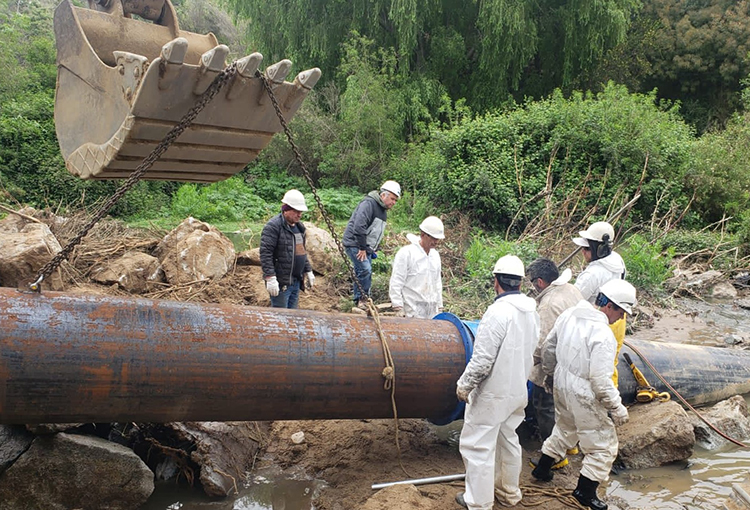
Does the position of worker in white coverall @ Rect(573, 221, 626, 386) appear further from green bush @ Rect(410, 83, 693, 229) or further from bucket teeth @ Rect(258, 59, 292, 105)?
green bush @ Rect(410, 83, 693, 229)

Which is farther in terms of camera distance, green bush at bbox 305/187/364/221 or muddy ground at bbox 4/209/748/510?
green bush at bbox 305/187/364/221

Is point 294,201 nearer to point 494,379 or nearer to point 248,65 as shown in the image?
point 248,65

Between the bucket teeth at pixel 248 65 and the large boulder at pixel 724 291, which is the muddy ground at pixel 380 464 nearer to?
the bucket teeth at pixel 248 65

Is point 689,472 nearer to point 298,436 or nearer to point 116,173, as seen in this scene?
point 298,436

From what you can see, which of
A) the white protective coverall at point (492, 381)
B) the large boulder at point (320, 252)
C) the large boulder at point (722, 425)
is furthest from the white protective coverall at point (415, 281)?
the large boulder at point (320, 252)

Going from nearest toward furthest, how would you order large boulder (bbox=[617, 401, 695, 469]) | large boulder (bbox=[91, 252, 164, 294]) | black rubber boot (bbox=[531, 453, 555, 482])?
1. black rubber boot (bbox=[531, 453, 555, 482])
2. large boulder (bbox=[617, 401, 695, 469])
3. large boulder (bbox=[91, 252, 164, 294])

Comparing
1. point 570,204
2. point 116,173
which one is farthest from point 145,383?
point 570,204

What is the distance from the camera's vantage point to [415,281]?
18.2ft

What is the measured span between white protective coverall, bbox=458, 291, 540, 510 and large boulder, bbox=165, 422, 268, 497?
1732 mm

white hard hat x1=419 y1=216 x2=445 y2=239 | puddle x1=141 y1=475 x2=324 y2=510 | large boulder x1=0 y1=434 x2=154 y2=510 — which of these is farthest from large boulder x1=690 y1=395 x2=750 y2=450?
large boulder x1=0 y1=434 x2=154 y2=510

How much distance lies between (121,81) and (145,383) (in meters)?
1.78

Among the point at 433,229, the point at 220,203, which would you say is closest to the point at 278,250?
the point at 433,229

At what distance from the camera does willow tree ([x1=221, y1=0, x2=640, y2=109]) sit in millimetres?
17500

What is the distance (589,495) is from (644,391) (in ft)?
5.40
